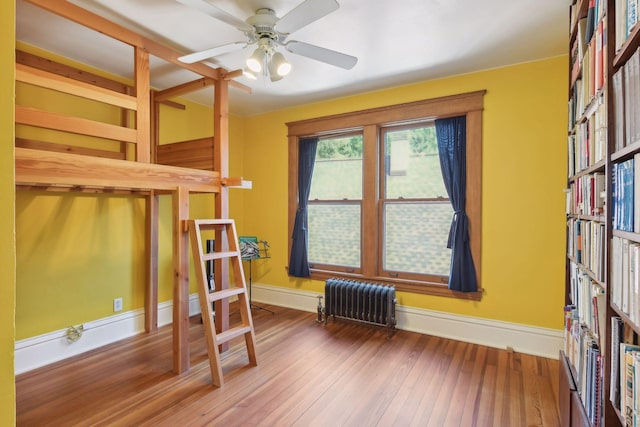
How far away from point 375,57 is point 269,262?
3.01m

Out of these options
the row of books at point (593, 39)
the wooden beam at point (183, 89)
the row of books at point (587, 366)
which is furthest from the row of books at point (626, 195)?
the wooden beam at point (183, 89)

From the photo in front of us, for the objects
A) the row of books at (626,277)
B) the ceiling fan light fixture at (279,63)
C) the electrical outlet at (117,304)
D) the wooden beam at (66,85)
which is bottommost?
the electrical outlet at (117,304)

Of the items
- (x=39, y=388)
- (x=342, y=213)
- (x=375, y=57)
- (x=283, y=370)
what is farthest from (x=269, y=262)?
(x=375, y=57)

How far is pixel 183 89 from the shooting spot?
321 centimetres

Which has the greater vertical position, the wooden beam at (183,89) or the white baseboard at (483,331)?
the wooden beam at (183,89)

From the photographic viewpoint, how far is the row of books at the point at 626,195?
41.4 inches

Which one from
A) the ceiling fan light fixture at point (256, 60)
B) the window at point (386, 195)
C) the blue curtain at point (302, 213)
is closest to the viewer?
the ceiling fan light fixture at point (256, 60)

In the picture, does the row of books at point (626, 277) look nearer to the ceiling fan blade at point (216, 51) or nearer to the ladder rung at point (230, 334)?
the ceiling fan blade at point (216, 51)

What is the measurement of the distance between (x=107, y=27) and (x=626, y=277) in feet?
10.4

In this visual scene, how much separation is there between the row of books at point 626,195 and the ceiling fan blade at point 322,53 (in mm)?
1654

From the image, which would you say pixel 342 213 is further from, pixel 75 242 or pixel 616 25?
pixel 616 25

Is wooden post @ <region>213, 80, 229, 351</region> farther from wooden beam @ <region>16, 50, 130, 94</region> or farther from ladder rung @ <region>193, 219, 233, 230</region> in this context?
wooden beam @ <region>16, 50, 130, 94</region>

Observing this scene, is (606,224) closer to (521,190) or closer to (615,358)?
(615,358)

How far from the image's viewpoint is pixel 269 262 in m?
4.65
